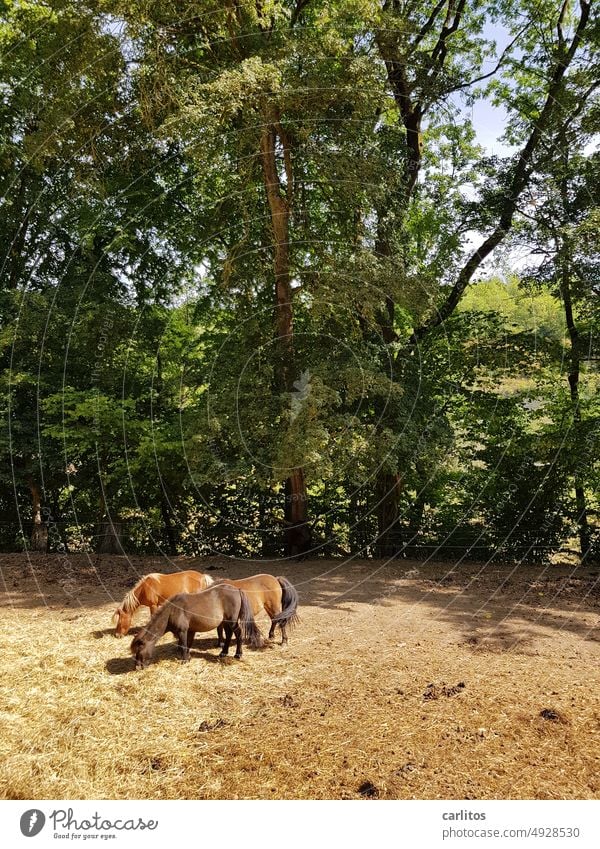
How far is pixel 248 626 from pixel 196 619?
29.2 inches

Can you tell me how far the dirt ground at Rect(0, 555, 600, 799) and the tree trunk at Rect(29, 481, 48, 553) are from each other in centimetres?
644

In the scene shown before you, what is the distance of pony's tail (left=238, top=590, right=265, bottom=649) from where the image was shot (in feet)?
21.5

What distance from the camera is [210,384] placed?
11.6 m

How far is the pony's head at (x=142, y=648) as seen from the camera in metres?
6.19

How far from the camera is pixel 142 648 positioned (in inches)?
244

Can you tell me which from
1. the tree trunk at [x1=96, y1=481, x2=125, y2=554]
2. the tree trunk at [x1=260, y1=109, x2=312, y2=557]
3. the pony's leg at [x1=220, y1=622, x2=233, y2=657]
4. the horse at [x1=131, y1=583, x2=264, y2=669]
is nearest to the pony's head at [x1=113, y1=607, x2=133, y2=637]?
the horse at [x1=131, y1=583, x2=264, y2=669]

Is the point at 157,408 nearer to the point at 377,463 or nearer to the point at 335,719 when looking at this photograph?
the point at 377,463

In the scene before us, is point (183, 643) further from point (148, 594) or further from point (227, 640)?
point (148, 594)

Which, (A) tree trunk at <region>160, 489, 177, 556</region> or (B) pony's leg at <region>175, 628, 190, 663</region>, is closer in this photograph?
(B) pony's leg at <region>175, 628, 190, 663</region>

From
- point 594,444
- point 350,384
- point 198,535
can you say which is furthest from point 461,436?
point 198,535

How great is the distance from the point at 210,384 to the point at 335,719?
24.9 ft

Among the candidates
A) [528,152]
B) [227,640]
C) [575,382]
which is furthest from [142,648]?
[528,152]

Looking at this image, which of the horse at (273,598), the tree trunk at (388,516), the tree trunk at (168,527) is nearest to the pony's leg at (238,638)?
the horse at (273,598)

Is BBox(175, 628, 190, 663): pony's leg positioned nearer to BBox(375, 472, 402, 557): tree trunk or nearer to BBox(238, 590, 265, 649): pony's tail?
BBox(238, 590, 265, 649): pony's tail
